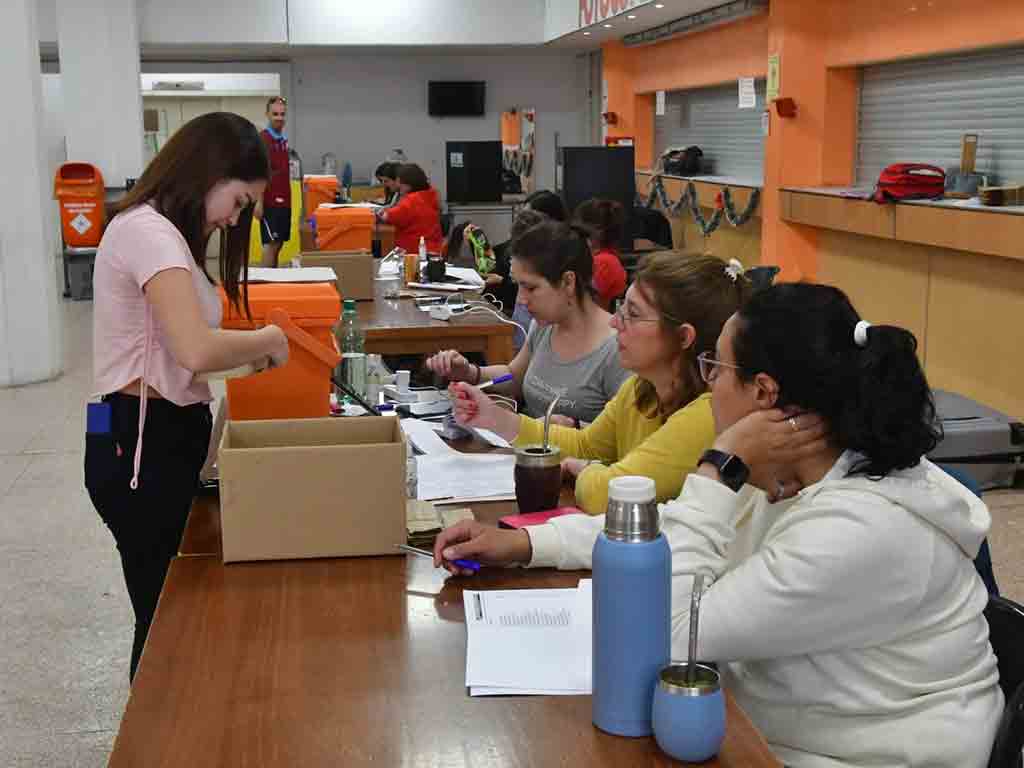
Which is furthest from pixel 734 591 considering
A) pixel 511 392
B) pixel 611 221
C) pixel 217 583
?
pixel 611 221

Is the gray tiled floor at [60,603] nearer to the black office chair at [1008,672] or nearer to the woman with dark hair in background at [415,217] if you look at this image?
the black office chair at [1008,672]

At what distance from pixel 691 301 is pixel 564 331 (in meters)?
1.05

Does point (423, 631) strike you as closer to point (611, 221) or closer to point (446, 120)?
point (611, 221)

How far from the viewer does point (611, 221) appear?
5.97 m

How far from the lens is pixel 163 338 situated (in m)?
2.33

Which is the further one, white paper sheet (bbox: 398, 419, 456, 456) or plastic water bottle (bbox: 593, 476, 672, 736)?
white paper sheet (bbox: 398, 419, 456, 456)

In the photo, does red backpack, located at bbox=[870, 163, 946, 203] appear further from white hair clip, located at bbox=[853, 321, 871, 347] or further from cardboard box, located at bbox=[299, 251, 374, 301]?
white hair clip, located at bbox=[853, 321, 871, 347]

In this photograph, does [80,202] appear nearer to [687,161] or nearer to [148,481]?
[687,161]

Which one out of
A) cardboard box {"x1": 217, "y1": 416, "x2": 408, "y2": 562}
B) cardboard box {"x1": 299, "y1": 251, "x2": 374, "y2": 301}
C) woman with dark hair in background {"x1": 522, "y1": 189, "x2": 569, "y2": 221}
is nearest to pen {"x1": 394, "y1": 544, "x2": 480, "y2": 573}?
cardboard box {"x1": 217, "y1": 416, "x2": 408, "y2": 562}

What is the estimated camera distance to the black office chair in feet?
5.11

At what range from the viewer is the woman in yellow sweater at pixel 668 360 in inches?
89.7

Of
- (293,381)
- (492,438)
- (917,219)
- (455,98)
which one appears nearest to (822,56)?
(917,219)

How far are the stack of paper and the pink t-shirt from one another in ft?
2.83

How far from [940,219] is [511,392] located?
310 cm
